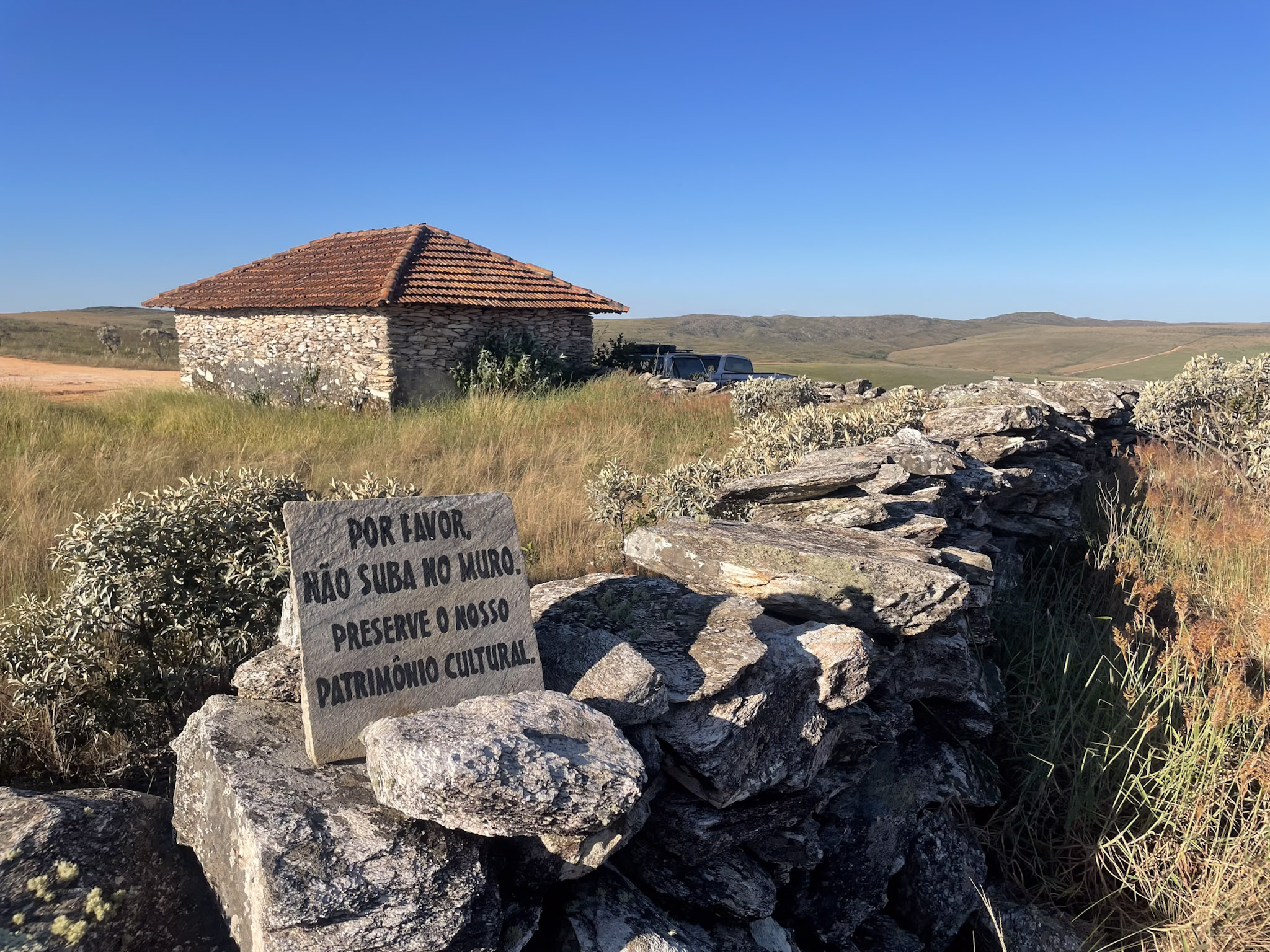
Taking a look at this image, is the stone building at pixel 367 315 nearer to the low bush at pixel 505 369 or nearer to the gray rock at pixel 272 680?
the low bush at pixel 505 369

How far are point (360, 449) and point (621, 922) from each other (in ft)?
27.1

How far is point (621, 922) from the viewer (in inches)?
92.1

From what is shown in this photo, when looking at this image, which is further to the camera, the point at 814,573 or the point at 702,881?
the point at 814,573

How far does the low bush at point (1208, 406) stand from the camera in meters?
9.55

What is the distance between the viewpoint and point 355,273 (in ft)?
55.6

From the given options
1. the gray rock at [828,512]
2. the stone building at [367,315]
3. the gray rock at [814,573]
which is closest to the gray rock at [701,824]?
the gray rock at [814,573]

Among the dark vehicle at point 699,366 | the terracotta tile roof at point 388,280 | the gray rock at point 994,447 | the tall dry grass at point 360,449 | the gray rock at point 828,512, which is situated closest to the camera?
the gray rock at point 828,512

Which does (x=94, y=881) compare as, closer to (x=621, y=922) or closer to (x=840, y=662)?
(x=621, y=922)

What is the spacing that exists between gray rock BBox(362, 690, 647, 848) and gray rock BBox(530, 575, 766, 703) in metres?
0.53

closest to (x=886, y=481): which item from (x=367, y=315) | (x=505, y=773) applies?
(x=505, y=773)

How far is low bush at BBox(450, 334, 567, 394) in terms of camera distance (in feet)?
51.5

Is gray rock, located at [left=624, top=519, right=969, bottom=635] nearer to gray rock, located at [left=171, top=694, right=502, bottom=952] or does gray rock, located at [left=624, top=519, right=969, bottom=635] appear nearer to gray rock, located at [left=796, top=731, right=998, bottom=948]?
gray rock, located at [left=796, top=731, right=998, bottom=948]

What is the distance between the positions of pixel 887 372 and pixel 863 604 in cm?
4057

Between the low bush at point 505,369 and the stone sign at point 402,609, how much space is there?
12513 millimetres
